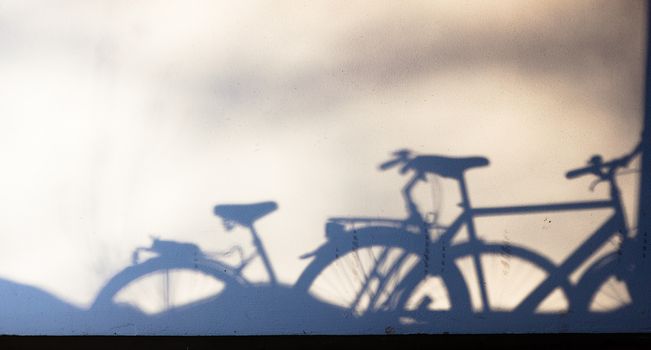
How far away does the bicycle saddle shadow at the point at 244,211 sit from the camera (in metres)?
2.81

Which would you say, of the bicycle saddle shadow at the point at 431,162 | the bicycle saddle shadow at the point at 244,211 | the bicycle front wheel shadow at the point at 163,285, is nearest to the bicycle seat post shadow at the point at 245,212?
the bicycle saddle shadow at the point at 244,211

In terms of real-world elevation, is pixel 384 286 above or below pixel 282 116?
below

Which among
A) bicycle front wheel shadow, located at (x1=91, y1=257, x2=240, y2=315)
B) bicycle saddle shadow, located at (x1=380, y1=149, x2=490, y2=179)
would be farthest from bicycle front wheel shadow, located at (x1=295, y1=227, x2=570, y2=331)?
bicycle front wheel shadow, located at (x1=91, y1=257, x2=240, y2=315)

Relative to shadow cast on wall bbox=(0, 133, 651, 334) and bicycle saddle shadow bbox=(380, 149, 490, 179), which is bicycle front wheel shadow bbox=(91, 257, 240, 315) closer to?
shadow cast on wall bbox=(0, 133, 651, 334)

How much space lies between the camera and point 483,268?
2852 mm

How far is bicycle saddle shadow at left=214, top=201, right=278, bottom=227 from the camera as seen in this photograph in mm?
2812

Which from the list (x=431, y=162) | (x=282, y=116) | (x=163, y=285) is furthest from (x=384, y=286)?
(x=163, y=285)

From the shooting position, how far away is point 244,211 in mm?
2814

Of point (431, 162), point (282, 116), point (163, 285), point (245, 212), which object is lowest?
point (163, 285)

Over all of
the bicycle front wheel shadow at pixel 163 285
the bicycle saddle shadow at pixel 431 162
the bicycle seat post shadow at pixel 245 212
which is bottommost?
the bicycle front wheel shadow at pixel 163 285

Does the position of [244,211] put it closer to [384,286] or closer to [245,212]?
[245,212]

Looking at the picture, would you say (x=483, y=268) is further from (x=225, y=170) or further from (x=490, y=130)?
(x=225, y=170)

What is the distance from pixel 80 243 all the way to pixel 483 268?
2022 millimetres

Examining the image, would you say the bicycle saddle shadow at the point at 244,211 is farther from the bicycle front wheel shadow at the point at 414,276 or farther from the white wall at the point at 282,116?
the bicycle front wheel shadow at the point at 414,276
